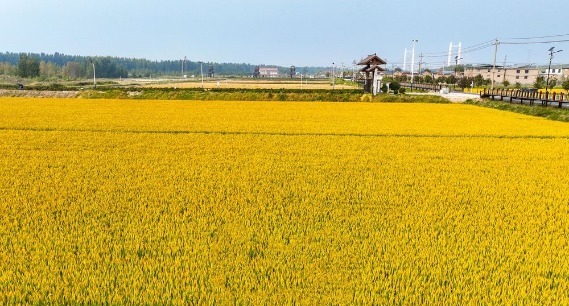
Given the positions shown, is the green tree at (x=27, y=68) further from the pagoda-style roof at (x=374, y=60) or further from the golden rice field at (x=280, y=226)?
the golden rice field at (x=280, y=226)

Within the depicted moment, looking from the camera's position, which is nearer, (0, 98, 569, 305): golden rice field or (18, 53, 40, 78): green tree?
(0, 98, 569, 305): golden rice field

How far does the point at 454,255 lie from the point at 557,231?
2.13m

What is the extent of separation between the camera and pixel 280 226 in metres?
6.22

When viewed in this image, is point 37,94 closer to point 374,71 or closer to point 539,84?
point 374,71

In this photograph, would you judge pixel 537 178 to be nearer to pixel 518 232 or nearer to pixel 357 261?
pixel 518 232

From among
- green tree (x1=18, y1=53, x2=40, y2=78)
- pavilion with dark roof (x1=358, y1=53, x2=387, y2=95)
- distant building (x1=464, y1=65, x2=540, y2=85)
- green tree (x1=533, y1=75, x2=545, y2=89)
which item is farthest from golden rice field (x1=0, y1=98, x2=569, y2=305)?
green tree (x1=18, y1=53, x2=40, y2=78)

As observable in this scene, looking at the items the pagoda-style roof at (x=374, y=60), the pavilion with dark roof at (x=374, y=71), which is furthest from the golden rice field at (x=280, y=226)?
the pagoda-style roof at (x=374, y=60)

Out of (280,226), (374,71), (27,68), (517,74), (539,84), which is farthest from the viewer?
(27,68)

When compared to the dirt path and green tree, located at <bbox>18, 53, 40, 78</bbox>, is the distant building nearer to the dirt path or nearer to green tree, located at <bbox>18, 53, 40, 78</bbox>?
the dirt path

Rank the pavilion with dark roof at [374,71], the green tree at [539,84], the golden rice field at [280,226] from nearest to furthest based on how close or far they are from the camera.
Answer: the golden rice field at [280,226], the pavilion with dark roof at [374,71], the green tree at [539,84]

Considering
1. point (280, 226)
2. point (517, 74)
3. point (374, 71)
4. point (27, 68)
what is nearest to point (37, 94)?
point (374, 71)

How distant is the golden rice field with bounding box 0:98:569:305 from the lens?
14.2ft

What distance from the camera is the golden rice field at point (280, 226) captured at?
432 cm

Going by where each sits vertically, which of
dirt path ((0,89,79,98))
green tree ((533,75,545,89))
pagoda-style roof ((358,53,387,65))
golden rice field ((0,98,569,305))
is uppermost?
pagoda-style roof ((358,53,387,65))
